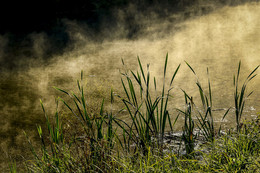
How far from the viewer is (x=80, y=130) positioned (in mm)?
2641

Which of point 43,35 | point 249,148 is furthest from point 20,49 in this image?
point 249,148

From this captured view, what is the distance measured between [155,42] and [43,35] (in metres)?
1.44

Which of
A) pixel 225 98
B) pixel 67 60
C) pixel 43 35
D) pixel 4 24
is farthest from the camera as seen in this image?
pixel 4 24

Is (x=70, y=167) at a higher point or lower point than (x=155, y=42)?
lower

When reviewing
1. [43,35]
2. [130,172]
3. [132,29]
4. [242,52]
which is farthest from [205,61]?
[130,172]

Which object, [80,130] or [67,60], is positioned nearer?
[80,130]

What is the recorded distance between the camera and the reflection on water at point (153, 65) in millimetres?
3010

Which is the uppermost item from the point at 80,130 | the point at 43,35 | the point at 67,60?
the point at 43,35

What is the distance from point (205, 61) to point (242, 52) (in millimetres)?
431

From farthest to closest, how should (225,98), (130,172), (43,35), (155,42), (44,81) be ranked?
1. (43,35)
2. (155,42)
3. (44,81)
4. (225,98)
5. (130,172)

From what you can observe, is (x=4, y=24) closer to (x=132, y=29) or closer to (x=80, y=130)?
(x=132, y=29)

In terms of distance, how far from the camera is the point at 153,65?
12.0ft

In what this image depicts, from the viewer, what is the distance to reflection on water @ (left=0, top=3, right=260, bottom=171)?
9.87 feet

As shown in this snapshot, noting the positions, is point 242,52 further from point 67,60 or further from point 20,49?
point 20,49
